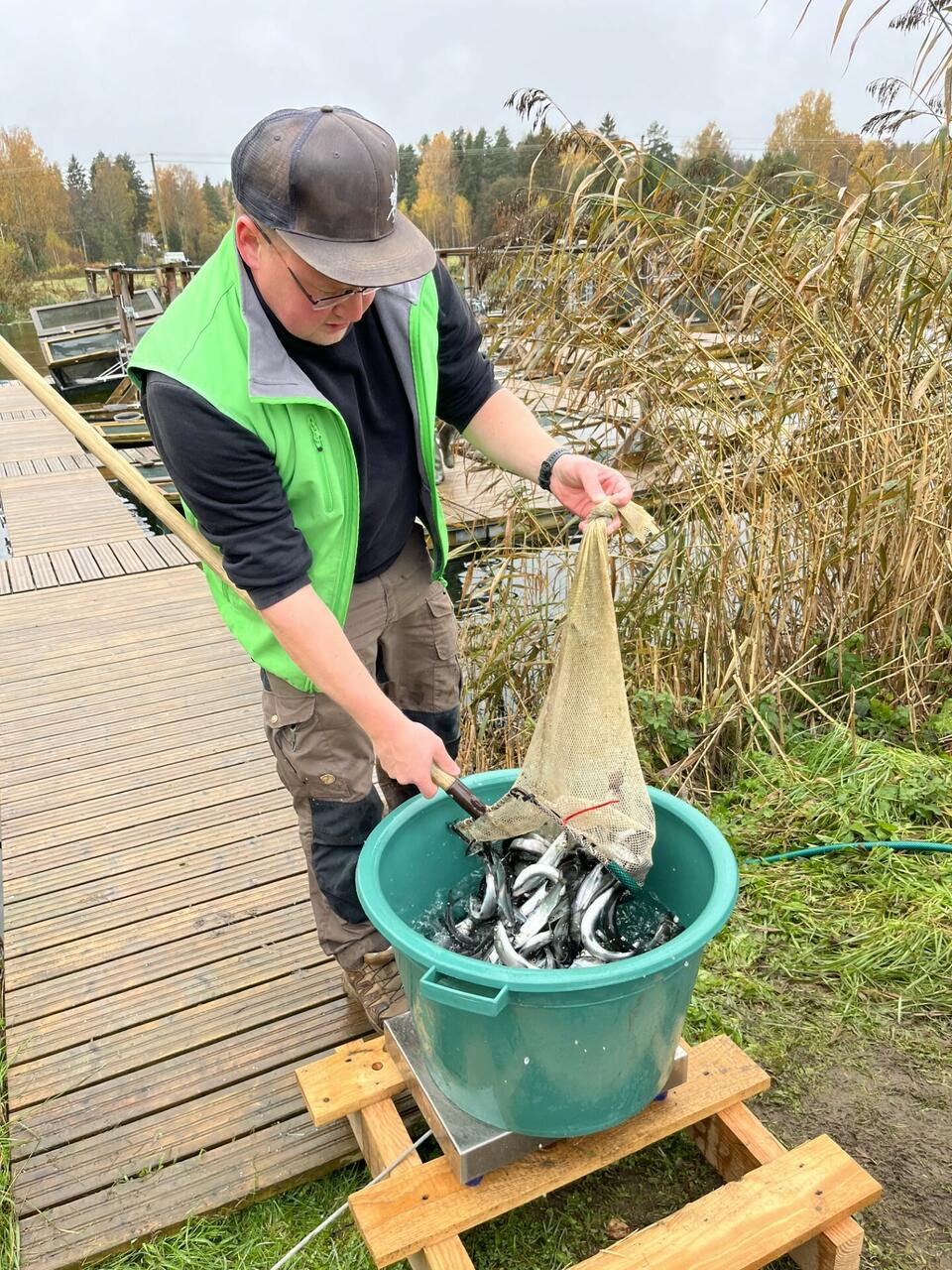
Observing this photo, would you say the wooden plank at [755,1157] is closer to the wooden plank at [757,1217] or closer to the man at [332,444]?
the wooden plank at [757,1217]

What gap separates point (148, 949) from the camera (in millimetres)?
2391

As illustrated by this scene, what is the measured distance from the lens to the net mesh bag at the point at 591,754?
1610mm

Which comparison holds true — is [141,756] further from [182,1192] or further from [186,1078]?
[182,1192]

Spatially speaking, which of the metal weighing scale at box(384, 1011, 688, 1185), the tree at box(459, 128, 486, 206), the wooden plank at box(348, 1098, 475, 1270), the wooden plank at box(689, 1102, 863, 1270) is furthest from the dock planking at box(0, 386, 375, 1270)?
the tree at box(459, 128, 486, 206)

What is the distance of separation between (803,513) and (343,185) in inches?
84.3

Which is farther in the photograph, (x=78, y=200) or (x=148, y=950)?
(x=78, y=200)

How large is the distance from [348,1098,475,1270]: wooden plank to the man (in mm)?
247

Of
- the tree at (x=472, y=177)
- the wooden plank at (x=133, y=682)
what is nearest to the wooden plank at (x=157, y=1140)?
the wooden plank at (x=133, y=682)

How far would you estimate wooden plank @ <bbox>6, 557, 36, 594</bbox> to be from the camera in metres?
5.16

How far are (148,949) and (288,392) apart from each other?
166cm

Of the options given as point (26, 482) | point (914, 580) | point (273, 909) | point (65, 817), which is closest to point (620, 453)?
point (914, 580)

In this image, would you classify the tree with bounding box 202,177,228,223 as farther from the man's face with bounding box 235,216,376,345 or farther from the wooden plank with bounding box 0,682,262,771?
the man's face with bounding box 235,216,376,345

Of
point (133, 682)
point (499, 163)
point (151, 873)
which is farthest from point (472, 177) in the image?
point (151, 873)

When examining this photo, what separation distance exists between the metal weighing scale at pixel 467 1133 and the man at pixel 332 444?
1.01ft
